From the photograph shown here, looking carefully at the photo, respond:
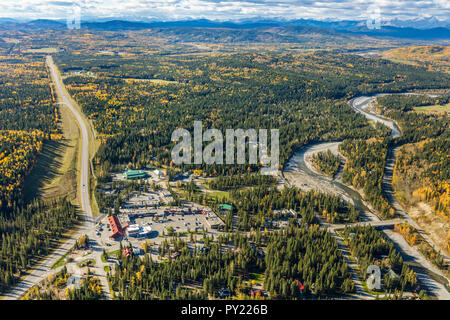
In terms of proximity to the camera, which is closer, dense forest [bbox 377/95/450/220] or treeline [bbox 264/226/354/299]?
treeline [bbox 264/226/354/299]

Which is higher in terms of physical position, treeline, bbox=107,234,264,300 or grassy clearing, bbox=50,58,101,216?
grassy clearing, bbox=50,58,101,216

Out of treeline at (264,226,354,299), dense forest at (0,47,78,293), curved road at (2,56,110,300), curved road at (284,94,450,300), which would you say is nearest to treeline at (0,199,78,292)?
dense forest at (0,47,78,293)

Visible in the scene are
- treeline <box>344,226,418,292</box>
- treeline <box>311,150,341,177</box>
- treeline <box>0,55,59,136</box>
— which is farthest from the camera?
treeline <box>0,55,59,136</box>

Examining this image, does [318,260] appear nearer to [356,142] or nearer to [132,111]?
[356,142]

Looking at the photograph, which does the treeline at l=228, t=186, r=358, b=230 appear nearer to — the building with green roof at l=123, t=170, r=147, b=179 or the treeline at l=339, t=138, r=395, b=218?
the treeline at l=339, t=138, r=395, b=218

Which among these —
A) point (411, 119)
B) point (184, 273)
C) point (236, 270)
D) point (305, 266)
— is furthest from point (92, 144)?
point (411, 119)

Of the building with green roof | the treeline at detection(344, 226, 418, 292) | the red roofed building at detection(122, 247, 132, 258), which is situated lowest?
the treeline at detection(344, 226, 418, 292)
